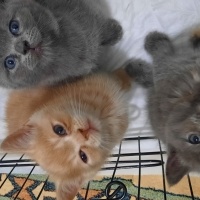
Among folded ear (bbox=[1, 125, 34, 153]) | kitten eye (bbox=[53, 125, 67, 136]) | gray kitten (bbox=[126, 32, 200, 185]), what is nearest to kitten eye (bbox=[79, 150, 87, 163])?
kitten eye (bbox=[53, 125, 67, 136])

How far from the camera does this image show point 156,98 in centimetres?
134

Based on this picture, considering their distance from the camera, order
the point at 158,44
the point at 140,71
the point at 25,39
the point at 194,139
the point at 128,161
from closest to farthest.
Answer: the point at 194,139
the point at 25,39
the point at 158,44
the point at 140,71
the point at 128,161

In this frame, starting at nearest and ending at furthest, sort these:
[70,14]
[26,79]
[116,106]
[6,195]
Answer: [26,79]
[70,14]
[116,106]
[6,195]

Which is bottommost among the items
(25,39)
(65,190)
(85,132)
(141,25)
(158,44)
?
(65,190)

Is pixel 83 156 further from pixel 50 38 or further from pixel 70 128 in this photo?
pixel 50 38

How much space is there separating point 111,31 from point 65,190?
71 centimetres

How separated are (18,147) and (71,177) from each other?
238mm

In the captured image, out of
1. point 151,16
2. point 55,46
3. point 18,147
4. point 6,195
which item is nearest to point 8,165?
point 6,195

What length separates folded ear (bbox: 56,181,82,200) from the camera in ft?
4.26

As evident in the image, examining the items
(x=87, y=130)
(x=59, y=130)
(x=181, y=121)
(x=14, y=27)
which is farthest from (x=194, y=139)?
(x=14, y=27)

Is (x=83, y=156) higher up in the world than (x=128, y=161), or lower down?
lower down

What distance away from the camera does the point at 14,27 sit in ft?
3.87

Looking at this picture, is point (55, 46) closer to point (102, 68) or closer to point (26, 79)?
point (26, 79)

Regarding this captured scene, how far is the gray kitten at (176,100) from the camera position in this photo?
42.1 inches
